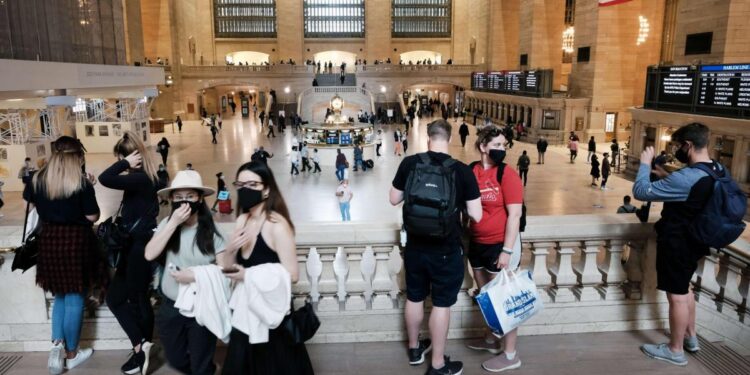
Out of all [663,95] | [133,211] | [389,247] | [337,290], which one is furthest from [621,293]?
[663,95]

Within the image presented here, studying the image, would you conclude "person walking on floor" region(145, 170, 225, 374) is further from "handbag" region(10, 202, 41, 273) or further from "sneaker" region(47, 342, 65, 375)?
"handbag" region(10, 202, 41, 273)

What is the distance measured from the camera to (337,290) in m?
3.94

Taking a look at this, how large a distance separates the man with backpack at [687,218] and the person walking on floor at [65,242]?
3612 millimetres

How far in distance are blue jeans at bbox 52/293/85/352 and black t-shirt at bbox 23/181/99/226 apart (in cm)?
51

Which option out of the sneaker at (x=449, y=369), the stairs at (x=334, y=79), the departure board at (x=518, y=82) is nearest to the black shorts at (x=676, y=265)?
the sneaker at (x=449, y=369)

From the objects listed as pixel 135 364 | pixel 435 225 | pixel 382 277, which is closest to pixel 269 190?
pixel 435 225

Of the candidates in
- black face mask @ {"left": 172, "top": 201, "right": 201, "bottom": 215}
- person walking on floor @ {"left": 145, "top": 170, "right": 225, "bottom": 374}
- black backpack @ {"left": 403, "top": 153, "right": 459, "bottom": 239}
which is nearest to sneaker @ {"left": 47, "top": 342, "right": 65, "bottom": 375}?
person walking on floor @ {"left": 145, "top": 170, "right": 225, "bottom": 374}

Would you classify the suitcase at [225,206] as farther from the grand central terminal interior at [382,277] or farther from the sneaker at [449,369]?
the sneaker at [449,369]

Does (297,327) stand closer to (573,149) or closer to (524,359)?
(524,359)

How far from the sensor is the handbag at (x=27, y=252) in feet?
11.5

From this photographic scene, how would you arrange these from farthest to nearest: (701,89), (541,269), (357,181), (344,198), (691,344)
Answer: (357,181) < (701,89) < (344,198) < (541,269) < (691,344)

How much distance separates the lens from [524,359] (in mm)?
3680

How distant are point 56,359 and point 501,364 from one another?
2875 mm

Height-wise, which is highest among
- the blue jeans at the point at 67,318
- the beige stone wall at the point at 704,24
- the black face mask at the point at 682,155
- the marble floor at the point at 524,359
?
the beige stone wall at the point at 704,24
